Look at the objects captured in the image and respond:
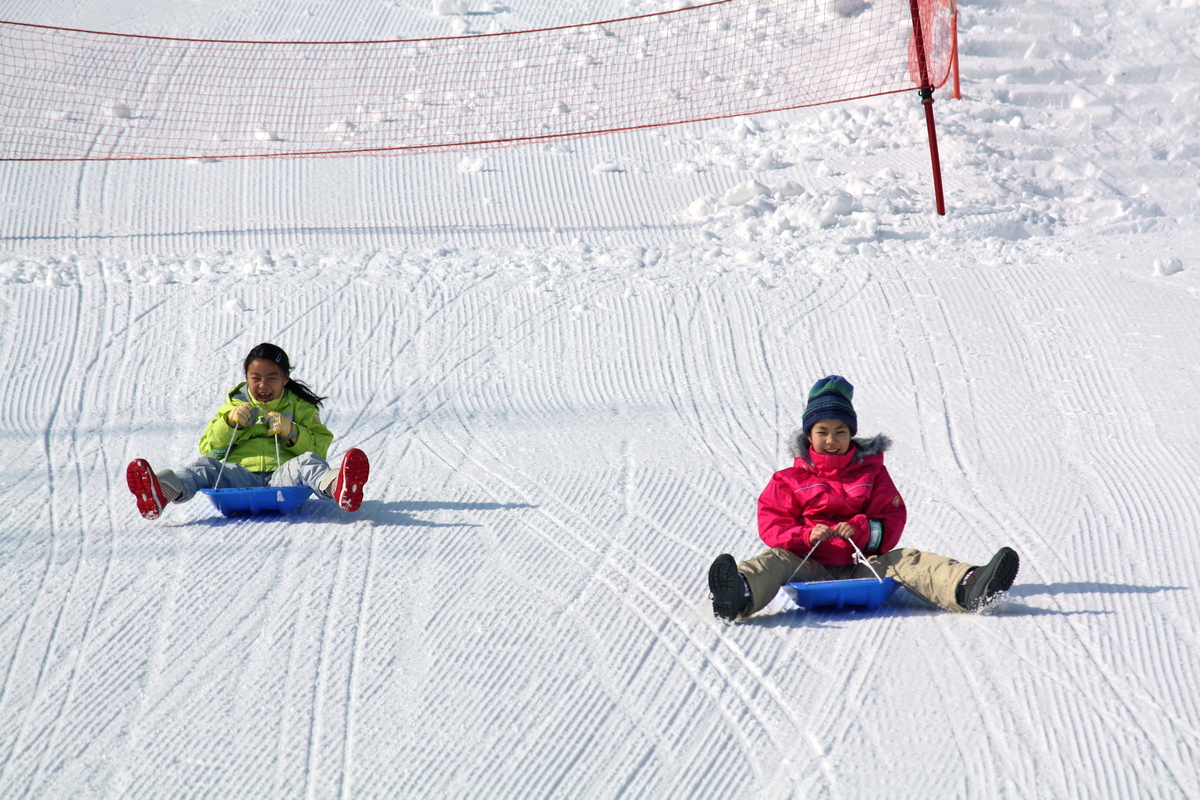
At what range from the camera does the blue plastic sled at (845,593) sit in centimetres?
331

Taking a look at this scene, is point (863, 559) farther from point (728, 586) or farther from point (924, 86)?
point (924, 86)

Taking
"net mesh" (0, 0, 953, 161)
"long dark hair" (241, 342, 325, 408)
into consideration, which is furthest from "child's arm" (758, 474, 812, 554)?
"net mesh" (0, 0, 953, 161)

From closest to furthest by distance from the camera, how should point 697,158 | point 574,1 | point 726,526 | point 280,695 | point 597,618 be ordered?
point 280,695 < point 597,618 < point 726,526 < point 697,158 < point 574,1

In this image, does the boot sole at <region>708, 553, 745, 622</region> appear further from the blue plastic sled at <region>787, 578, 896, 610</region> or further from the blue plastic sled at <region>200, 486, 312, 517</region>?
the blue plastic sled at <region>200, 486, 312, 517</region>

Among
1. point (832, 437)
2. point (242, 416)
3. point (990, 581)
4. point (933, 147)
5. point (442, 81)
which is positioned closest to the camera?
point (990, 581)

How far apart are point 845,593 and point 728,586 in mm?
393

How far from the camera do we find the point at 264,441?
448cm

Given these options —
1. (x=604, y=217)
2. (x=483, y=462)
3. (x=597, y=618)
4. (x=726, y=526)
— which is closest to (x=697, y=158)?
(x=604, y=217)

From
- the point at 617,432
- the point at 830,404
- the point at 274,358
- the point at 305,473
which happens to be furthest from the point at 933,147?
the point at 305,473

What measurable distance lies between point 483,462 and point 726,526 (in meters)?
1.37

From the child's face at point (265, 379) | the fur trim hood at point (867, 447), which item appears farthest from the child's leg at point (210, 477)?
the fur trim hood at point (867, 447)

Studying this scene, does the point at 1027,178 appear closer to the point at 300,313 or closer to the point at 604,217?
the point at 604,217

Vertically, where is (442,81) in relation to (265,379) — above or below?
above

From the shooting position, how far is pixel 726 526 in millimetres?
4363
